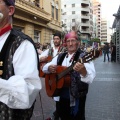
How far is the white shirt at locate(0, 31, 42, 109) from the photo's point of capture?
4.48ft

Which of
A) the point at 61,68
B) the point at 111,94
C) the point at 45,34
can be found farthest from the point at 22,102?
the point at 45,34

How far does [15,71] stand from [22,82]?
5.3 inches

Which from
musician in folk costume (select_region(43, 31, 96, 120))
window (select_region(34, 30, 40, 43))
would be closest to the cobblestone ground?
musician in folk costume (select_region(43, 31, 96, 120))

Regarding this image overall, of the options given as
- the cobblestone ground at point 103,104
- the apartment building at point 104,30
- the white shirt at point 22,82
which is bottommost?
the cobblestone ground at point 103,104

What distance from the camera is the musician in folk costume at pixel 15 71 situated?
4.50 feet

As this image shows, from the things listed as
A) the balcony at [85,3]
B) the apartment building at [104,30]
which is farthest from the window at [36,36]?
the apartment building at [104,30]

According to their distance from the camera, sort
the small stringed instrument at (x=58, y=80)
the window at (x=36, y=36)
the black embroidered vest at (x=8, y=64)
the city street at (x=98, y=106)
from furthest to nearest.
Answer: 1. the window at (x=36, y=36)
2. the city street at (x=98, y=106)
3. the small stringed instrument at (x=58, y=80)
4. the black embroidered vest at (x=8, y=64)

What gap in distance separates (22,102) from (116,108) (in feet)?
15.6

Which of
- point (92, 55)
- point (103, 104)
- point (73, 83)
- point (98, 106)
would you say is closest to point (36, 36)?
point (103, 104)

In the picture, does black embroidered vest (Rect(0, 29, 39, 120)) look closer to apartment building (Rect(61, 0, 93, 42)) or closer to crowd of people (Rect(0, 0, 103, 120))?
crowd of people (Rect(0, 0, 103, 120))

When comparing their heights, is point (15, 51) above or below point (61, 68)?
above

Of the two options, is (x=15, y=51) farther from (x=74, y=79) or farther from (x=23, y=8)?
(x=23, y=8)

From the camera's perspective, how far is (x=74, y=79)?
325 cm

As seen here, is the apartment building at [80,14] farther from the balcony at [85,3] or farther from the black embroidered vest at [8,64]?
the black embroidered vest at [8,64]
